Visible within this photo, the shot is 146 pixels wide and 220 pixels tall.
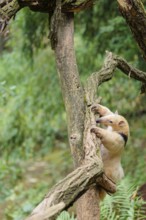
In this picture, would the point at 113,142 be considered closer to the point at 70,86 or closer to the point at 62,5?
the point at 70,86

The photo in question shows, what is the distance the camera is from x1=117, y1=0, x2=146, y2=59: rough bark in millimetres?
2521

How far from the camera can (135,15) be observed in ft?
8.42

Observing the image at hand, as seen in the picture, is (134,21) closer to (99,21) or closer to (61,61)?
(61,61)

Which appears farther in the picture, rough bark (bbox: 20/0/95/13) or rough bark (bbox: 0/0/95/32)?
rough bark (bbox: 20/0/95/13)

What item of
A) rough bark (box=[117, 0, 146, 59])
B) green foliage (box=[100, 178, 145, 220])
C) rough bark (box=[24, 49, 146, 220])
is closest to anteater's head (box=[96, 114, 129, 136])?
rough bark (box=[24, 49, 146, 220])

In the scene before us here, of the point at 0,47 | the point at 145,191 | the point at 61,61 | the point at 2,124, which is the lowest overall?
the point at 145,191

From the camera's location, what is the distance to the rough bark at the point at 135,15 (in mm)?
2521

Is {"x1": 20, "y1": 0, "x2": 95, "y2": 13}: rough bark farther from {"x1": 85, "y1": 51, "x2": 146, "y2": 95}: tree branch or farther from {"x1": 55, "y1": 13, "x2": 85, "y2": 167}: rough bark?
{"x1": 85, "y1": 51, "x2": 146, "y2": 95}: tree branch

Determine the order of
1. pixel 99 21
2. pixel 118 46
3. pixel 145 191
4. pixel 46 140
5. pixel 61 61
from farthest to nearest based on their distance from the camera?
pixel 46 140
pixel 99 21
pixel 118 46
pixel 145 191
pixel 61 61

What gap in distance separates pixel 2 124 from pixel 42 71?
726 millimetres

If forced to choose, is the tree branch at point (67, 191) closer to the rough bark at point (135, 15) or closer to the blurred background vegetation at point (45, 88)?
the rough bark at point (135, 15)

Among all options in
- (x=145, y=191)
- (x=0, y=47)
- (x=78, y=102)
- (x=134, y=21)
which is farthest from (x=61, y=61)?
(x=0, y=47)

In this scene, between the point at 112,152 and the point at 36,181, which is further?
the point at 36,181

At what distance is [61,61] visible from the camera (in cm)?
268
